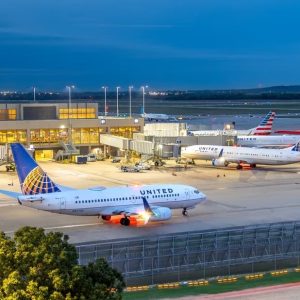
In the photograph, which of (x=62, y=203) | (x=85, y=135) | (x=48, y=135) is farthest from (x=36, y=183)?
(x=85, y=135)

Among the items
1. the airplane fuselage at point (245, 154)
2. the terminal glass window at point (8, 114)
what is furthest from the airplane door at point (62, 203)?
the terminal glass window at point (8, 114)

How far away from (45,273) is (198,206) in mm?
37525

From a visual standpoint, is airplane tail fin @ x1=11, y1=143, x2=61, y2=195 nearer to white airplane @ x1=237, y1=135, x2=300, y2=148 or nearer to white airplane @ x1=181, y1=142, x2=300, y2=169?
white airplane @ x1=181, y1=142, x2=300, y2=169

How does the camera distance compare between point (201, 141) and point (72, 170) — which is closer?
point (72, 170)

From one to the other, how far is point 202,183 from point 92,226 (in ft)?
83.3

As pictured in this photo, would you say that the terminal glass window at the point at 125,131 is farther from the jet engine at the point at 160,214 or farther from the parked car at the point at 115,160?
the jet engine at the point at 160,214

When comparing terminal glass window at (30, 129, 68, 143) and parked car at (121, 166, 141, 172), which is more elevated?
terminal glass window at (30, 129, 68, 143)

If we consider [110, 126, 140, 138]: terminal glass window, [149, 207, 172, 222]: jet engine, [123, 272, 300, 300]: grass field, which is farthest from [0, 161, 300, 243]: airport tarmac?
[110, 126, 140, 138]: terminal glass window

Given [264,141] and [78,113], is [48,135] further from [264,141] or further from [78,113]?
[264,141]

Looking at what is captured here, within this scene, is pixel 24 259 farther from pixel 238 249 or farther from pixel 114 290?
pixel 238 249

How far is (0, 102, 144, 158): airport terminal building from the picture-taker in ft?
312

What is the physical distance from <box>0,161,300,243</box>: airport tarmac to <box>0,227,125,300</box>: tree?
22.8m

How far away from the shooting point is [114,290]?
21266 millimetres

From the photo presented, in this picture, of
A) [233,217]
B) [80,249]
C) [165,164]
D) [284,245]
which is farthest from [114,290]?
[165,164]
